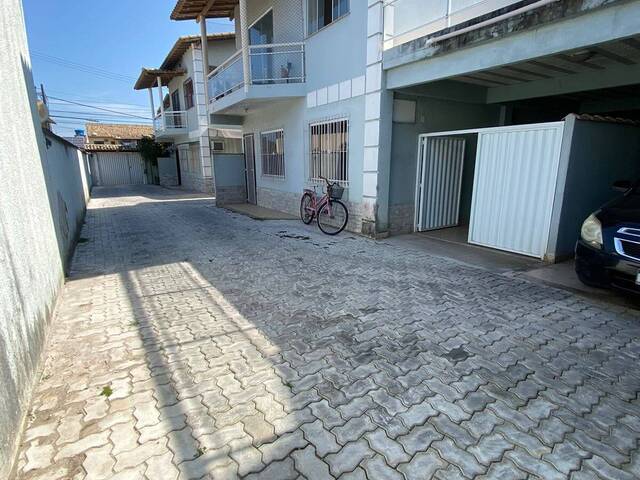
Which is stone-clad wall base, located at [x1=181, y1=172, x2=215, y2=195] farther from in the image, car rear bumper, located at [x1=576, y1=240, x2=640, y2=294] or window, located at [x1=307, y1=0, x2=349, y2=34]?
car rear bumper, located at [x1=576, y1=240, x2=640, y2=294]

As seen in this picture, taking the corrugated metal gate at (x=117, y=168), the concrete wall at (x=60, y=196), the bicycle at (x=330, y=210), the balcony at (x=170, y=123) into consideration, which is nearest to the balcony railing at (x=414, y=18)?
the bicycle at (x=330, y=210)

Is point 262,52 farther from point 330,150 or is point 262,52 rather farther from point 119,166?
point 119,166

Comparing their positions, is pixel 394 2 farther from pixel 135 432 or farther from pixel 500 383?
pixel 135 432

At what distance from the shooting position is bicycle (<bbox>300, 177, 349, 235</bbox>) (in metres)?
7.21

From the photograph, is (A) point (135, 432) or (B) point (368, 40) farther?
(B) point (368, 40)

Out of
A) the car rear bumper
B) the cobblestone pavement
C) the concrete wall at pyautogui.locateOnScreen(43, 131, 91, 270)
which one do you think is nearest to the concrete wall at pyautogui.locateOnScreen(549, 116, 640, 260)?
the car rear bumper

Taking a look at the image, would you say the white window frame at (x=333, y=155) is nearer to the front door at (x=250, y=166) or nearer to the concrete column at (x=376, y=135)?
the concrete column at (x=376, y=135)

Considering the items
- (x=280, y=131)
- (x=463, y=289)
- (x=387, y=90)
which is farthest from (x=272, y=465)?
(x=280, y=131)

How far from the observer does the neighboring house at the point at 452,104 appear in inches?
181

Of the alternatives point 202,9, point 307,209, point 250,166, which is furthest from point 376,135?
point 202,9

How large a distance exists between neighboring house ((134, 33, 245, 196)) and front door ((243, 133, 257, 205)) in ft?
0.92

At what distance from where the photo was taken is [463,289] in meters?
4.16

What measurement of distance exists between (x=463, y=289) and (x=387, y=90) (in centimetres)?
387

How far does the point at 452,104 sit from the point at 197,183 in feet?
48.4
